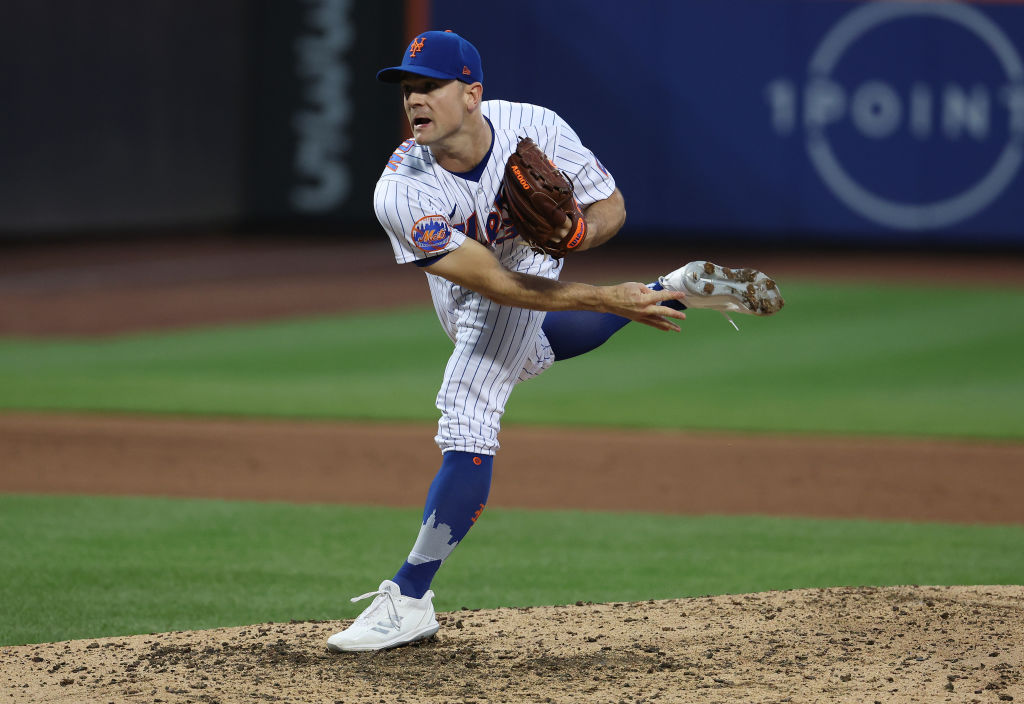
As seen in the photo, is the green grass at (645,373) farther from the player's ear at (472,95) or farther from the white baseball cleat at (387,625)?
the player's ear at (472,95)

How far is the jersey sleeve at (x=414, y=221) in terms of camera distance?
3.81m

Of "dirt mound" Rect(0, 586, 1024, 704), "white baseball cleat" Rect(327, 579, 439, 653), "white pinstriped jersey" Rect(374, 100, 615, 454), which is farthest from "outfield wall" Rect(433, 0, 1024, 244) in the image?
"white baseball cleat" Rect(327, 579, 439, 653)

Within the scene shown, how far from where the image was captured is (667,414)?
8898 mm

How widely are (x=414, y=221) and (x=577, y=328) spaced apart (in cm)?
84

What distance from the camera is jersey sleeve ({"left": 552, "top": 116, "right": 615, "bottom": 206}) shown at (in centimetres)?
429

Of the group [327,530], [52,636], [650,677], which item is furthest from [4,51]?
[650,677]

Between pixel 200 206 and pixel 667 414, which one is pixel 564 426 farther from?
pixel 200 206

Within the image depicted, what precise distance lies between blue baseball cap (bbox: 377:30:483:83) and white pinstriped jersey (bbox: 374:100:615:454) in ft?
0.88

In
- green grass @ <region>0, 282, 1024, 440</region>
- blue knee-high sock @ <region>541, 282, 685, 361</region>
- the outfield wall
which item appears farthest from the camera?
the outfield wall

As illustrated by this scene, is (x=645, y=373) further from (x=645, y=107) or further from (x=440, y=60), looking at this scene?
(x=645, y=107)

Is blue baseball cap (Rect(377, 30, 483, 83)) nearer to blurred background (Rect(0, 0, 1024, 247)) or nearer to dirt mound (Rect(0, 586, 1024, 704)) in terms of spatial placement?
dirt mound (Rect(0, 586, 1024, 704))

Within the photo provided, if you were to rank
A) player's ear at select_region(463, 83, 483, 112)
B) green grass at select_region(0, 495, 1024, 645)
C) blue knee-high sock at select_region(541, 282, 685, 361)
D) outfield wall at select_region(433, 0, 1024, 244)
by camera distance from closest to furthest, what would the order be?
1. player's ear at select_region(463, 83, 483, 112)
2. blue knee-high sock at select_region(541, 282, 685, 361)
3. green grass at select_region(0, 495, 1024, 645)
4. outfield wall at select_region(433, 0, 1024, 244)

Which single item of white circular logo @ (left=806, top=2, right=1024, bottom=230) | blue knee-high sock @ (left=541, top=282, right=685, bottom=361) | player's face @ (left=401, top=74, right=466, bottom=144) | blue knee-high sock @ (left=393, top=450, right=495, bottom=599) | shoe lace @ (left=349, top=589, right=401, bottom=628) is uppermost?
white circular logo @ (left=806, top=2, right=1024, bottom=230)

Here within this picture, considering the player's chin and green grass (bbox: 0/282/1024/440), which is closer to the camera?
the player's chin
